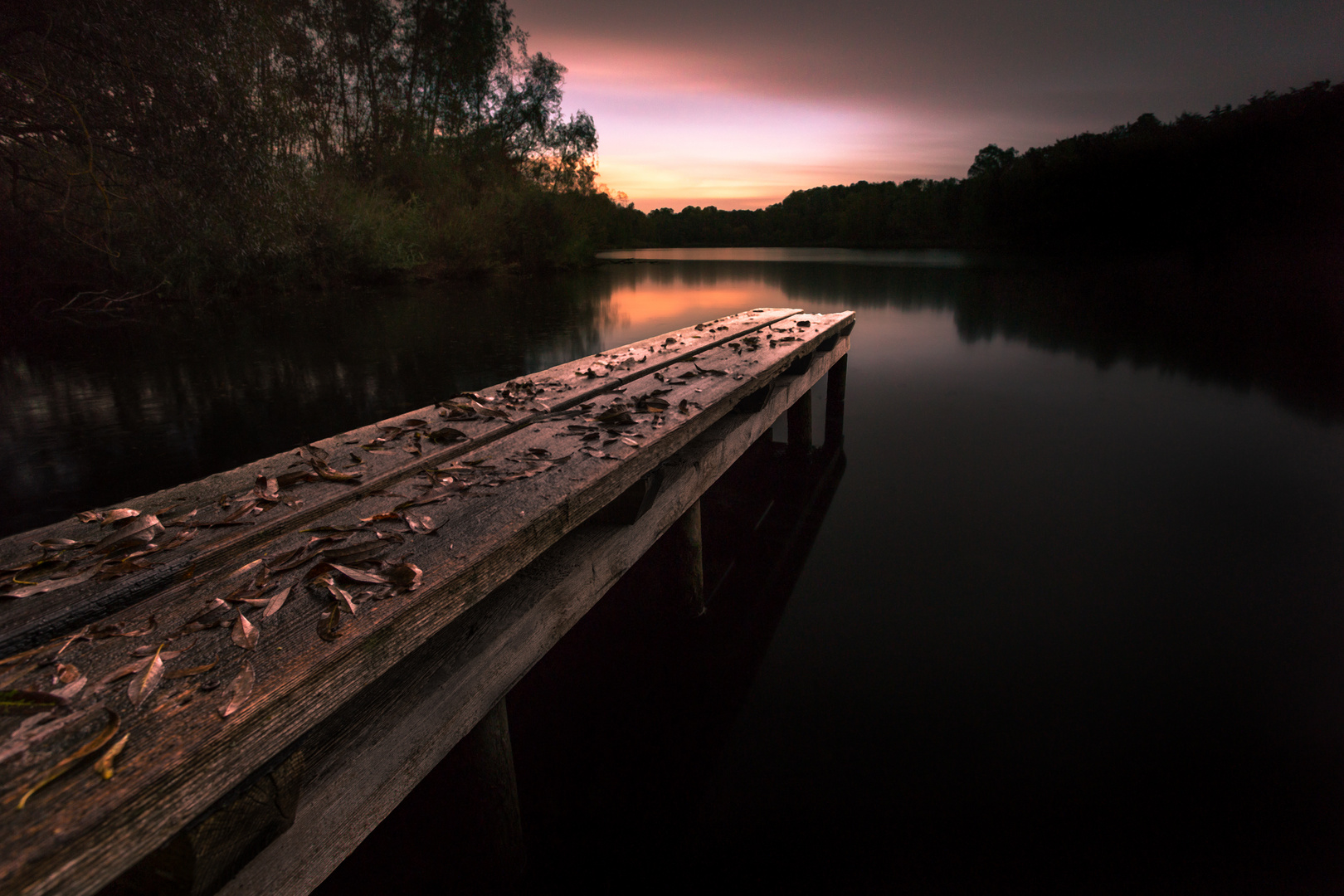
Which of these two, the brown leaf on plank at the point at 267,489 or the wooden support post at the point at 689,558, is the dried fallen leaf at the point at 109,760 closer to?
the brown leaf on plank at the point at 267,489

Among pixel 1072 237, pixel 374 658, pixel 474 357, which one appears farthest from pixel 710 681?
pixel 1072 237

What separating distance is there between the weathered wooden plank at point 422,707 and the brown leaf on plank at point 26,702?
0.43m

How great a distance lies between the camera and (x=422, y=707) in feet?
4.59

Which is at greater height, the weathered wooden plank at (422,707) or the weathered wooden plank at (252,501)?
the weathered wooden plank at (252,501)

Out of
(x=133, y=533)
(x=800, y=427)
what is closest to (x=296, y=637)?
(x=133, y=533)

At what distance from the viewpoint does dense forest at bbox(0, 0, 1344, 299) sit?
5219mm

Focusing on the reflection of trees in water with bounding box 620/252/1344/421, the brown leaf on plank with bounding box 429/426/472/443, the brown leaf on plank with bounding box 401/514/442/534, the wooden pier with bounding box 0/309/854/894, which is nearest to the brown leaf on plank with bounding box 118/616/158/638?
the wooden pier with bounding box 0/309/854/894

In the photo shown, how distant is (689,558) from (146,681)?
2.52 m

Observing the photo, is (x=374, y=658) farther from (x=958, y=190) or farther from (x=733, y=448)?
(x=958, y=190)

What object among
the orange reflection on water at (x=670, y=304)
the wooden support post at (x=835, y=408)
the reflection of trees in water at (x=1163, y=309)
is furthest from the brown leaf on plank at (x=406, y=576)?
the reflection of trees in water at (x=1163, y=309)

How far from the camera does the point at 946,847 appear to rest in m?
2.22

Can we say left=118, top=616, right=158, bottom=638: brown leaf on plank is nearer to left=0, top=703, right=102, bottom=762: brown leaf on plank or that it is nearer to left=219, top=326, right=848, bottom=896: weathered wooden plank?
left=0, top=703, right=102, bottom=762: brown leaf on plank

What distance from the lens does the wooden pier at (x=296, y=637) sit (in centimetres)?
83

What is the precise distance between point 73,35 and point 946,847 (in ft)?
26.4
